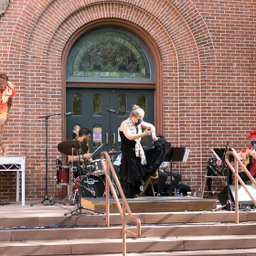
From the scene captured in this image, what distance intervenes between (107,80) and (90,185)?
9.39 feet

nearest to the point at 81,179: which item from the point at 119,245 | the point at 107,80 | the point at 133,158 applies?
the point at 133,158

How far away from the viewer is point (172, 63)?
43.4 feet

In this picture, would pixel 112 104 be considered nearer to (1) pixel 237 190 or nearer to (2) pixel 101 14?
(2) pixel 101 14

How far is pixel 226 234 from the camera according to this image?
876 cm

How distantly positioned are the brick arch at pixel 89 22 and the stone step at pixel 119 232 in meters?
4.30

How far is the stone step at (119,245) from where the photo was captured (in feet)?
25.0

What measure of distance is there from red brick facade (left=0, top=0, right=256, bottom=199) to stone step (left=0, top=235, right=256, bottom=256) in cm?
454

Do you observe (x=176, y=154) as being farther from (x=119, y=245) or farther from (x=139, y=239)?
(x=119, y=245)

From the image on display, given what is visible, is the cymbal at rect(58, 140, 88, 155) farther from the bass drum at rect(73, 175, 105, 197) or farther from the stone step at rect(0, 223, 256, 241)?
the stone step at rect(0, 223, 256, 241)

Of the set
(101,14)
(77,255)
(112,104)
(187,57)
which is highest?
(101,14)

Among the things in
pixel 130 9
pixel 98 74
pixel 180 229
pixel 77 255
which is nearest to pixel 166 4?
pixel 130 9

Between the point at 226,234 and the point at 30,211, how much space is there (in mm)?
3391

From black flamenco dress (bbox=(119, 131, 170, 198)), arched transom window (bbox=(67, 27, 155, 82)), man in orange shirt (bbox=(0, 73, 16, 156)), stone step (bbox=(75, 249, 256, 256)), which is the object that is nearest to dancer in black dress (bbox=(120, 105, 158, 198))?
black flamenco dress (bbox=(119, 131, 170, 198))

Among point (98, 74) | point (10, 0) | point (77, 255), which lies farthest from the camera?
point (98, 74)
